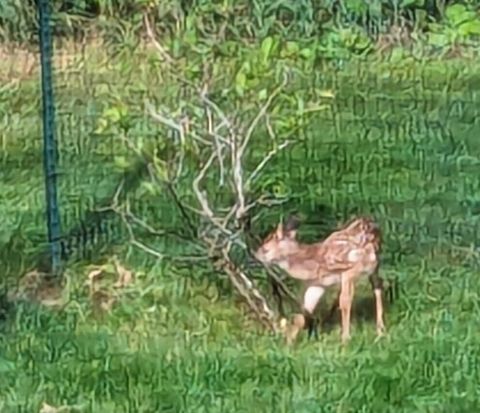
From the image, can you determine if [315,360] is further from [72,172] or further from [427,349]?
[72,172]

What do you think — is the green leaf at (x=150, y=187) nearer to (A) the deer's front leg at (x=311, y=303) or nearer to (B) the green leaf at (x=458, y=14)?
(A) the deer's front leg at (x=311, y=303)

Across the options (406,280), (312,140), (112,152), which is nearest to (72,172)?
(112,152)

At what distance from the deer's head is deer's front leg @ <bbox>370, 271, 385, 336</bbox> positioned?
0.59 feet

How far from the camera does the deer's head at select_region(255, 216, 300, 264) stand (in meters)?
2.79

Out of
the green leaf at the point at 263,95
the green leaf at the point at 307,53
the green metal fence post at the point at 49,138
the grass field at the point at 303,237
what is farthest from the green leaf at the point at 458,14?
the green metal fence post at the point at 49,138

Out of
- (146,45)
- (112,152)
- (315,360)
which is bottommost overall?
(315,360)

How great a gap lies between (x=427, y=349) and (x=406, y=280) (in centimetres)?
29

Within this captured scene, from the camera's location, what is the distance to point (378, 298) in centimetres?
279

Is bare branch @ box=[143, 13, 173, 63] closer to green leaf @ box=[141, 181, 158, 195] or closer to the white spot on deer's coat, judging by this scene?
green leaf @ box=[141, 181, 158, 195]

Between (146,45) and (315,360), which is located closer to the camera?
(315,360)

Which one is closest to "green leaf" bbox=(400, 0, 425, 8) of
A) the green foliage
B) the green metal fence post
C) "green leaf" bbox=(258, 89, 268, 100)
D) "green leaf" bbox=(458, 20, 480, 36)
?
the green foliage

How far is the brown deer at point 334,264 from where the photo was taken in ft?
8.93

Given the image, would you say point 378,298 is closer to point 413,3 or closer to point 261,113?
point 261,113

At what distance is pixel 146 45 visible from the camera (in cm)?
313
